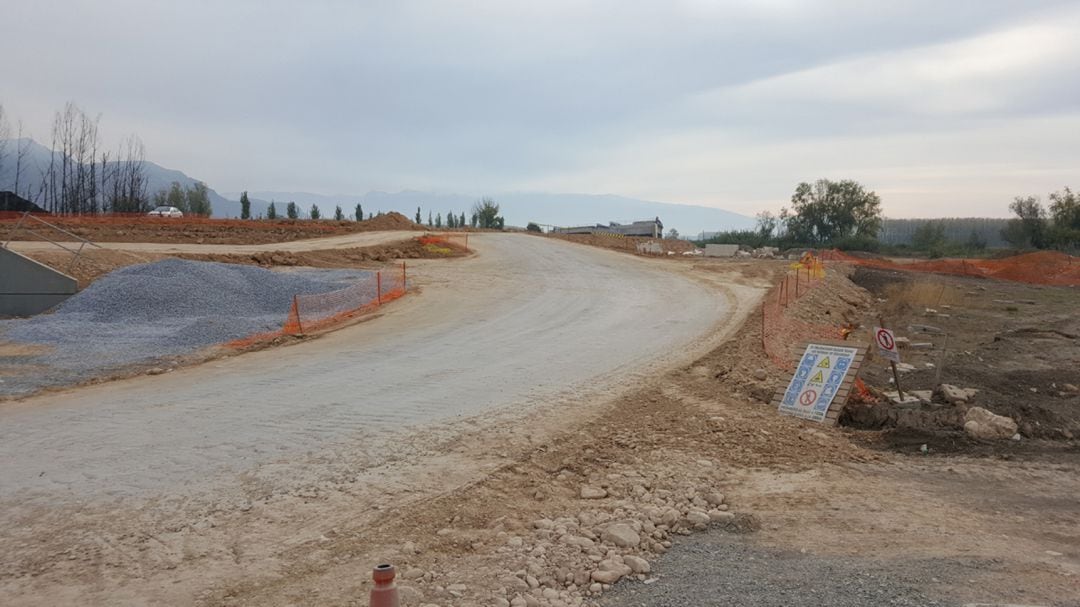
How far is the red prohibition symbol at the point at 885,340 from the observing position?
10320 millimetres

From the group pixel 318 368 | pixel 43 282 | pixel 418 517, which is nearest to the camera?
pixel 418 517

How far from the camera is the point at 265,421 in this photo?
9188 mm

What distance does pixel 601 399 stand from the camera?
34.4ft

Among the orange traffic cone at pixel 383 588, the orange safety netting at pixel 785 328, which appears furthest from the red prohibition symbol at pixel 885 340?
the orange traffic cone at pixel 383 588

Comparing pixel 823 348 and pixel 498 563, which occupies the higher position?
pixel 823 348

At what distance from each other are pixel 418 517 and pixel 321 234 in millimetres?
40174

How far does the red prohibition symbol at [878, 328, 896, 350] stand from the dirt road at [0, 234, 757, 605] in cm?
372

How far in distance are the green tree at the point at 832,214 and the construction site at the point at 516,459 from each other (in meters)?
66.3

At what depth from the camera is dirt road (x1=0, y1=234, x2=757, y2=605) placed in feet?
18.6

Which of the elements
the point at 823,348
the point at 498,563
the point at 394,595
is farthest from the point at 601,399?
the point at 394,595

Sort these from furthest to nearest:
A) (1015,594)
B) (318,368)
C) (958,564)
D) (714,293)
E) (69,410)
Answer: (714,293) < (318,368) < (69,410) < (958,564) < (1015,594)

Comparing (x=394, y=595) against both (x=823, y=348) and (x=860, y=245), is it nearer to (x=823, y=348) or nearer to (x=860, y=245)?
(x=823, y=348)

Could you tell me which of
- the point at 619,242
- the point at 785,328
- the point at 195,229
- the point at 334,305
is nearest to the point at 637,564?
the point at 785,328

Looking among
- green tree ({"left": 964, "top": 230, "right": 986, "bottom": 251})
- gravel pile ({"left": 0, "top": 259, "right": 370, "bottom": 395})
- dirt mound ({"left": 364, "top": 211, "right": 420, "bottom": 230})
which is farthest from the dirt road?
green tree ({"left": 964, "top": 230, "right": 986, "bottom": 251})
